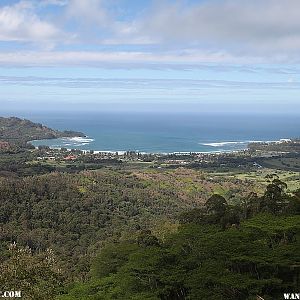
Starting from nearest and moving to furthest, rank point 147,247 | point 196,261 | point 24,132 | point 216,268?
point 216,268 < point 196,261 < point 147,247 < point 24,132

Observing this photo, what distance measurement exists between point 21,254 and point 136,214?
115 feet

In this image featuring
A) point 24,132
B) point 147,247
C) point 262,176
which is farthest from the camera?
point 24,132

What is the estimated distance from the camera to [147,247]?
18234 millimetres

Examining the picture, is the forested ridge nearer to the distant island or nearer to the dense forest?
the dense forest

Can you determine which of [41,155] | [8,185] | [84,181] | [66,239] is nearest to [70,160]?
[41,155]

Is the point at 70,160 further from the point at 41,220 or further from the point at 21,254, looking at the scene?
the point at 21,254

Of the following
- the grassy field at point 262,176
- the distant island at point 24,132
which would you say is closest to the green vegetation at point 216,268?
the grassy field at point 262,176

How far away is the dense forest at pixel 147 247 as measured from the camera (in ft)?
42.8

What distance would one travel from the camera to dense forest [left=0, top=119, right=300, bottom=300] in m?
13.0

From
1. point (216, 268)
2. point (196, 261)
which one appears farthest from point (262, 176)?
point (216, 268)

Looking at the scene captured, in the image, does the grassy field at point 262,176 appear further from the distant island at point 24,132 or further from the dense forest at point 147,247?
the distant island at point 24,132

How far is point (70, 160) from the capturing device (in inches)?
3472

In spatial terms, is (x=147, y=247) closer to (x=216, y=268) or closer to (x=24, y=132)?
(x=216, y=268)

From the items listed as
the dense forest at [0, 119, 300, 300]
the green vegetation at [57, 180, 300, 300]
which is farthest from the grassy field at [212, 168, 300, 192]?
the green vegetation at [57, 180, 300, 300]
